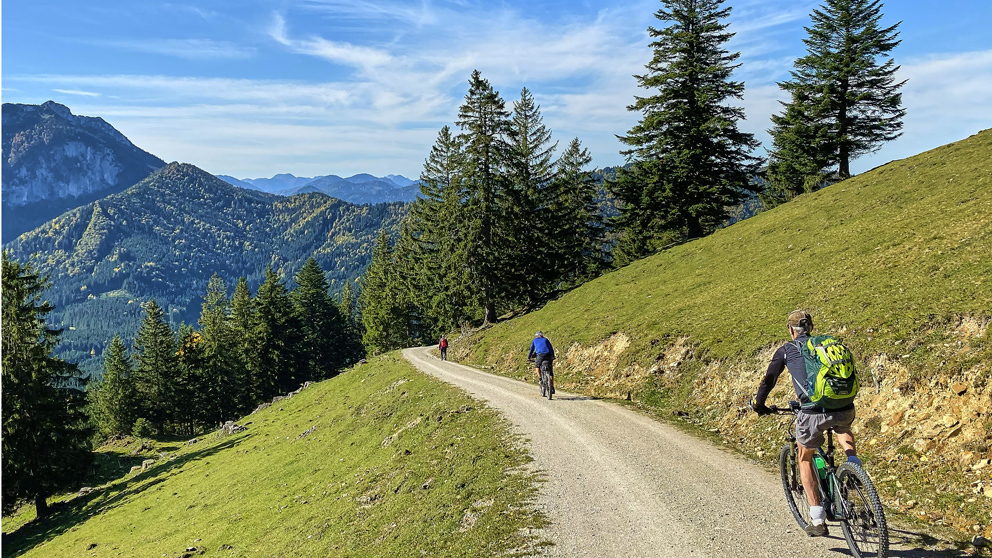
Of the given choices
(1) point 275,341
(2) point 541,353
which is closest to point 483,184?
(2) point 541,353

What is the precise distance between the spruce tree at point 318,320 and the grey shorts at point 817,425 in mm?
89371

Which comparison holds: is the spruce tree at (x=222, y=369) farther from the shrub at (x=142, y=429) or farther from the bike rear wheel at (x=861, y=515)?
the bike rear wheel at (x=861, y=515)

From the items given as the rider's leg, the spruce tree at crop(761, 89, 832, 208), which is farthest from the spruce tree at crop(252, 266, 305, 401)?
the rider's leg

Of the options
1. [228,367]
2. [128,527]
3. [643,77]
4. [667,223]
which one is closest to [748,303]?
[667,223]

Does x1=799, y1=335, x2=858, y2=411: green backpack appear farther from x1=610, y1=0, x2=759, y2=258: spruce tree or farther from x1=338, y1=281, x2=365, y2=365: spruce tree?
x1=338, y1=281, x2=365, y2=365: spruce tree

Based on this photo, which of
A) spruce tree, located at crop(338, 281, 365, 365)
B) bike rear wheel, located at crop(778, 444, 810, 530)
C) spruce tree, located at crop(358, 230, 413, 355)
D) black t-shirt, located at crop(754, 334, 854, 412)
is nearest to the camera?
black t-shirt, located at crop(754, 334, 854, 412)

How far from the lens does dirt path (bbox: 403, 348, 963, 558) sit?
8.59 meters

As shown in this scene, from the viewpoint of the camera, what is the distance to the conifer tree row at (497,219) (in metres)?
45.2

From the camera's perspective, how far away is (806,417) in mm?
7973

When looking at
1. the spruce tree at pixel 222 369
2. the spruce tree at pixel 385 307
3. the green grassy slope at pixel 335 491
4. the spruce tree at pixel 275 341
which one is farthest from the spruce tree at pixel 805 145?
the spruce tree at pixel 222 369

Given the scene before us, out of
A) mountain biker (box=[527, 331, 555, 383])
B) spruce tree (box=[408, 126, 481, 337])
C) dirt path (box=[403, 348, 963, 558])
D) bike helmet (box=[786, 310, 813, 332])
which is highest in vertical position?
spruce tree (box=[408, 126, 481, 337])

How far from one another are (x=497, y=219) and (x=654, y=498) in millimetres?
36715

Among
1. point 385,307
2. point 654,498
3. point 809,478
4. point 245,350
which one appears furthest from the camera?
point 245,350

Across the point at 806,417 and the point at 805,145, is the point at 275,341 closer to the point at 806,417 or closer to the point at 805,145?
the point at 805,145
